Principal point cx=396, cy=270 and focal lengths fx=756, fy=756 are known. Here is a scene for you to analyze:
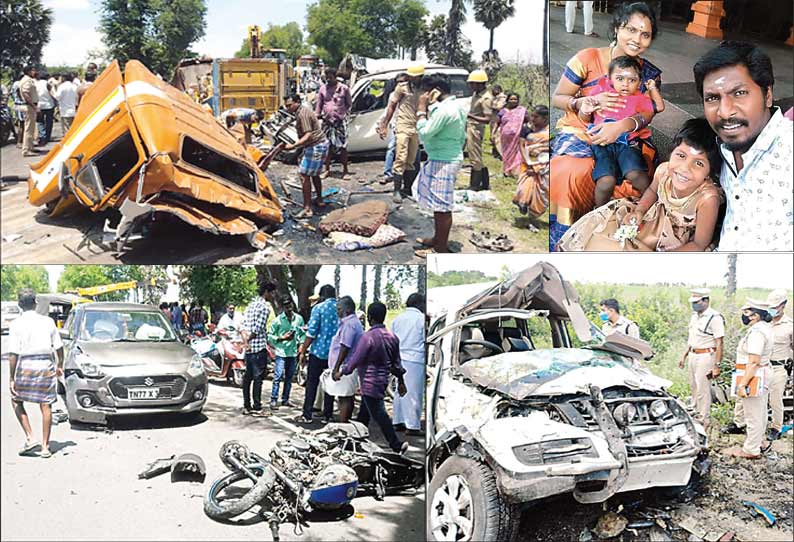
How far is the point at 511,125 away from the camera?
604cm

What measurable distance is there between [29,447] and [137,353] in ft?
3.25

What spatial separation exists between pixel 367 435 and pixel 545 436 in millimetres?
1543

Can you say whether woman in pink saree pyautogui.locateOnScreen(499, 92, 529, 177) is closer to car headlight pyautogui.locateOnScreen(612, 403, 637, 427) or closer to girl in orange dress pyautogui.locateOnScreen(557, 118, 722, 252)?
girl in orange dress pyautogui.locateOnScreen(557, 118, 722, 252)

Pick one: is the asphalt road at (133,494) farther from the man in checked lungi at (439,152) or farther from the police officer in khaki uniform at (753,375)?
the police officer in khaki uniform at (753,375)

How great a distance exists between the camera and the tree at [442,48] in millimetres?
5898

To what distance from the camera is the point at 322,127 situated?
600 cm

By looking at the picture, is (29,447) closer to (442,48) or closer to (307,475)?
(307,475)

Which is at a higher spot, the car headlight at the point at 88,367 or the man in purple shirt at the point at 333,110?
the man in purple shirt at the point at 333,110

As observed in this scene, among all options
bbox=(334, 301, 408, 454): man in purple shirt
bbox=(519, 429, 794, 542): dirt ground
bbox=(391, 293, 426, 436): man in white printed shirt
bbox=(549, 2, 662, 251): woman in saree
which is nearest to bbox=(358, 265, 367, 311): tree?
bbox=(334, 301, 408, 454): man in purple shirt

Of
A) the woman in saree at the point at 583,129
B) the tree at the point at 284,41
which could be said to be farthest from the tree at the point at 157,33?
the woman in saree at the point at 583,129

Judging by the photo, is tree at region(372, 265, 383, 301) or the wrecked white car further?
tree at region(372, 265, 383, 301)

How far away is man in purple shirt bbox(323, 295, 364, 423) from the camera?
5746 millimetres

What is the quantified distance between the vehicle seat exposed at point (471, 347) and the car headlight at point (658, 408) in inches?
47.6

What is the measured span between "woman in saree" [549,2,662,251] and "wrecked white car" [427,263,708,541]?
56 cm
